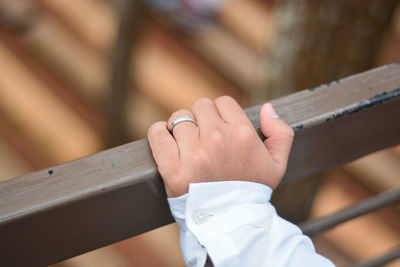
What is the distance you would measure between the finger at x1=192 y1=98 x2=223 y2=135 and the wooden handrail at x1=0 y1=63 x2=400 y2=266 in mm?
36

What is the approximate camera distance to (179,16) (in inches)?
76.5

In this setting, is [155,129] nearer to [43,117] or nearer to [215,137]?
[215,137]

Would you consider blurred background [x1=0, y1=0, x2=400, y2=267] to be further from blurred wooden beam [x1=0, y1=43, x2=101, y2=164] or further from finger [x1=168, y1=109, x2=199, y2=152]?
finger [x1=168, y1=109, x2=199, y2=152]

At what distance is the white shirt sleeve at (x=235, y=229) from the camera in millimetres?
363

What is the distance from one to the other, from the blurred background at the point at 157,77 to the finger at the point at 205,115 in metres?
0.48

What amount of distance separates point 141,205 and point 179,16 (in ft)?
5.58

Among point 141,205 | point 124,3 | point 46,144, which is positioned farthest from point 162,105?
point 141,205

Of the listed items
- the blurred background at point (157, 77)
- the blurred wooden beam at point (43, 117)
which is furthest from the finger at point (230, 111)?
the blurred wooden beam at point (43, 117)

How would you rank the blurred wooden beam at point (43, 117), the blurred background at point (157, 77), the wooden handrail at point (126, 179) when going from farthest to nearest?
the blurred wooden beam at point (43, 117), the blurred background at point (157, 77), the wooden handrail at point (126, 179)

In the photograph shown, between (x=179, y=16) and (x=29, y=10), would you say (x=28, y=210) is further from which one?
(x=29, y=10)

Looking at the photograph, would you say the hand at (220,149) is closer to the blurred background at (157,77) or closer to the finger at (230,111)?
the finger at (230,111)

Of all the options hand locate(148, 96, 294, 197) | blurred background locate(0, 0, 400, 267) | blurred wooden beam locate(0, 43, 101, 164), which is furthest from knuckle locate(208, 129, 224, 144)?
blurred wooden beam locate(0, 43, 101, 164)

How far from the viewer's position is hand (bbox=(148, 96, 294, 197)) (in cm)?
36

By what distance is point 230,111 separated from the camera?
403mm
